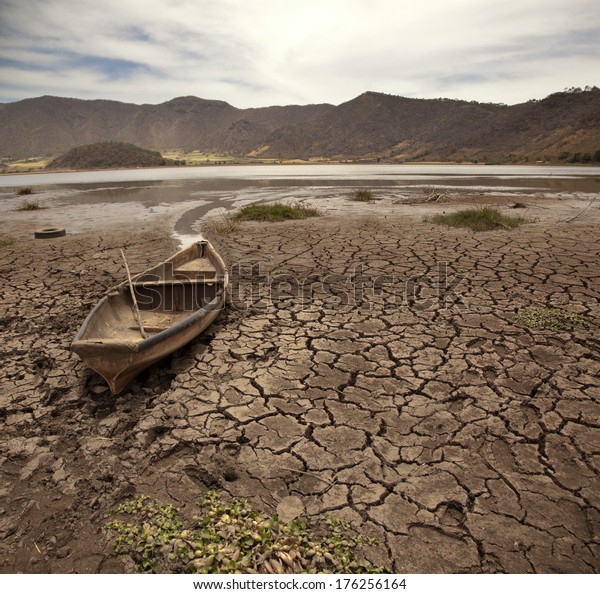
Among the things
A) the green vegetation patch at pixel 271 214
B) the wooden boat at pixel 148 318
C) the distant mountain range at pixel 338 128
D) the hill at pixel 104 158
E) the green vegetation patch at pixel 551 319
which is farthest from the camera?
the hill at pixel 104 158

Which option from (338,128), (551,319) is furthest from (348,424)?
(338,128)

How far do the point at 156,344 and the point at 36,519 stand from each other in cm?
140

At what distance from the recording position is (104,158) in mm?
57406

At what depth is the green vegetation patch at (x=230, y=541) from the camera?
193cm

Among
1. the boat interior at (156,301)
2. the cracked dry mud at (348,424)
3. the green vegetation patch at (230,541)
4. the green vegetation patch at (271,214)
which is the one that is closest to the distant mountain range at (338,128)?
the green vegetation patch at (271,214)

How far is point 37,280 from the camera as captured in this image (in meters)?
6.52

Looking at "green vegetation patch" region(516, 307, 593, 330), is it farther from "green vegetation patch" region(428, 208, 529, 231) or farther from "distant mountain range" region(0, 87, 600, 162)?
"distant mountain range" region(0, 87, 600, 162)

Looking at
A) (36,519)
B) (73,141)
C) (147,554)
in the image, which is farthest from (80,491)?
(73,141)

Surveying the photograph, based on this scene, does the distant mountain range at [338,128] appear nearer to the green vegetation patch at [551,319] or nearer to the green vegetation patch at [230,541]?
the green vegetation patch at [551,319]

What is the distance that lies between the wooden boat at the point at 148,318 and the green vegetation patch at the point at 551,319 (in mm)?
3467

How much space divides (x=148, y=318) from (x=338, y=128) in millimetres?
87230

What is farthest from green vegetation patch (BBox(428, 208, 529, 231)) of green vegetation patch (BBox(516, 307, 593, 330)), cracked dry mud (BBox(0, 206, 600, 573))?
green vegetation patch (BBox(516, 307, 593, 330))

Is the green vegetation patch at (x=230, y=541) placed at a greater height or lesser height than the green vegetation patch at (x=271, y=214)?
lesser

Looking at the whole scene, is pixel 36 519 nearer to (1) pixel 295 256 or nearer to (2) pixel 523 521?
(2) pixel 523 521
